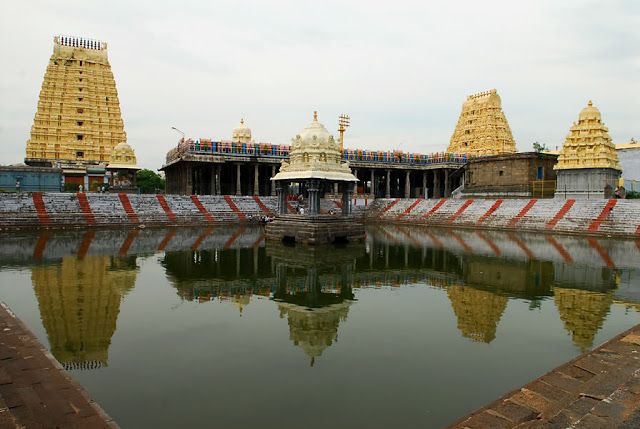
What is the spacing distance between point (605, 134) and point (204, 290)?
99.2 ft

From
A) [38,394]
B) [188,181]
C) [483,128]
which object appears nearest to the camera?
[38,394]

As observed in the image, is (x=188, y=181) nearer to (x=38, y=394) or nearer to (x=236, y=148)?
(x=236, y=148)

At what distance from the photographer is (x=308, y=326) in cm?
873

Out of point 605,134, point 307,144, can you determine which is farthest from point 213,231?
point 605,134

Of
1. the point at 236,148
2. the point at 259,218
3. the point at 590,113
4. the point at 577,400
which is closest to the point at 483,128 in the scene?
the point at 590,113

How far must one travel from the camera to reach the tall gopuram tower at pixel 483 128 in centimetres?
5641

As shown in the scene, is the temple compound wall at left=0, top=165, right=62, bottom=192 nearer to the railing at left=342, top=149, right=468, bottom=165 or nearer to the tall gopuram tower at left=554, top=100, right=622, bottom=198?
the railing at left=342, top=149, right=468, bottom=165

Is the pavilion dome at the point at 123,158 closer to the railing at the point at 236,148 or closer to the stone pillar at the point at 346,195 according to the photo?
the railing at the point at 236,148

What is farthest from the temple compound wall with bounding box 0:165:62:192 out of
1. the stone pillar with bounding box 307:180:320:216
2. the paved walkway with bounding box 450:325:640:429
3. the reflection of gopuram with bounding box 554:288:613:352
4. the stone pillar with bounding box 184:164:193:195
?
the paved walkway with bounding box 450:325:640:429

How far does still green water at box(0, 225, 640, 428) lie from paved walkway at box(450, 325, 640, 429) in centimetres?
42

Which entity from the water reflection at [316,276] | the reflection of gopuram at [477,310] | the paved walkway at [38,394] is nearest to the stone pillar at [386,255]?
the water reflection at [316,276]

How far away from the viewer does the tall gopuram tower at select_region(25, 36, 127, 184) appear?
164ft

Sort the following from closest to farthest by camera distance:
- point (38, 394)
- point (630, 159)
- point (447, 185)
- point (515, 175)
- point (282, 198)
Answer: point (38, 394)
point (282, 198)
point (515, 175)
point (630, 159)
point (447, 185)

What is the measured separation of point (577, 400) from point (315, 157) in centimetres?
1900
